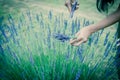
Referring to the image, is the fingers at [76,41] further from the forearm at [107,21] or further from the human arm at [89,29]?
the forearm at [107,21]

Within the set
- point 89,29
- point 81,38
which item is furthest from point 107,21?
point 81,38

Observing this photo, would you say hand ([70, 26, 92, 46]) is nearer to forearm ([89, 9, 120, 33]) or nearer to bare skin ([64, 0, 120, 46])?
bare skin ([64, 0, 120, 46])

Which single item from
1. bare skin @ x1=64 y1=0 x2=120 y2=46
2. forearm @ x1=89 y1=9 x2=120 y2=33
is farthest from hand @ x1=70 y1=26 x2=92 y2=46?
forearm @ x1=89 y1=9 x2=120 y2=33

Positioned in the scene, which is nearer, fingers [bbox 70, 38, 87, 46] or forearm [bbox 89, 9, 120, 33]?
fingers [bbox 70, 38, 87, 46]

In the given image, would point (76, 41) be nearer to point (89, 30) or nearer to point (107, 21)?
point (89, 30)

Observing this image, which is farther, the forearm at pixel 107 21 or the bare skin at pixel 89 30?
the forearm at pixel 107 21

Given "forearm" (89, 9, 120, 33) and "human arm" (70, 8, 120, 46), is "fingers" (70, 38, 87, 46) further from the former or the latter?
"forearm" (89, 9, 120, 33)

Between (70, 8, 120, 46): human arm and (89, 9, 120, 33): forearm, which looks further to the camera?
(89, 9, 120, 33): forearm

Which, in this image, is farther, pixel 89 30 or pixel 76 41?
pixel 89 30

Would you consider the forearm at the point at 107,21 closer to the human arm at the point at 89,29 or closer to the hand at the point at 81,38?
the human arm at the point at 89,29

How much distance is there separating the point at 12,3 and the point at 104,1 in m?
2.91

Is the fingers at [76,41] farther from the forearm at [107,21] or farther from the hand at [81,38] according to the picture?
the forearm at [107,21]

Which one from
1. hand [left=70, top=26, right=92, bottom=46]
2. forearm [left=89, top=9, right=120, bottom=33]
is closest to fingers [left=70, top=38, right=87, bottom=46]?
hand [left=70, top=26, right=92, bottom=46]

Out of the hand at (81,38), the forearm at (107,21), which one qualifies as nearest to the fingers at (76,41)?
the hand at (81,38)
